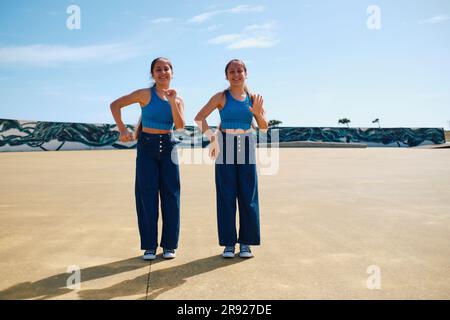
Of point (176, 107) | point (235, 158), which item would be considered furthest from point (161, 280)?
point (176, 107)

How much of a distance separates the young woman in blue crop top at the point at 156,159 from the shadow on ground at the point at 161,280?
12.3 inches

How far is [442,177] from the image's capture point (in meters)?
10.3

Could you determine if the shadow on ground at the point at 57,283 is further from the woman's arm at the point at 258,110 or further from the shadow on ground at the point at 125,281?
the woman's arm at the point at 258,110

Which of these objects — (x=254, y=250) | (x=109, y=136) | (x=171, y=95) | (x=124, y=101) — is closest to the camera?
(x=171, y=95)

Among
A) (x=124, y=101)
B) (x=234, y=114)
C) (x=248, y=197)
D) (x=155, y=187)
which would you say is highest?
(x=124, y=101)

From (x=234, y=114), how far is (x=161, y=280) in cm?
154

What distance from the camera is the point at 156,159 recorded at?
3660mm

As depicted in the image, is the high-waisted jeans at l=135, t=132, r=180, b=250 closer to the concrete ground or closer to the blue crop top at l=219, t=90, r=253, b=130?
the concrete ground

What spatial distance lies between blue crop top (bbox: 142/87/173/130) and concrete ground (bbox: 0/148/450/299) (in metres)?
1.16

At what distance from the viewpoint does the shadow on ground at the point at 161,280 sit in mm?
2715

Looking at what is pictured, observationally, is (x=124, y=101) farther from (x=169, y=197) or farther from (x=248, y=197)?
(x=248, y=197)

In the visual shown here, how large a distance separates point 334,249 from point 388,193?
13.7 ft

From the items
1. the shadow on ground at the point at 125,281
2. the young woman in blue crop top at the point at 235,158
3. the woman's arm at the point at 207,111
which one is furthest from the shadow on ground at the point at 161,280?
the woman's arm at the point at 207,111
